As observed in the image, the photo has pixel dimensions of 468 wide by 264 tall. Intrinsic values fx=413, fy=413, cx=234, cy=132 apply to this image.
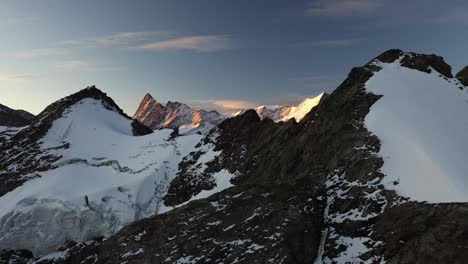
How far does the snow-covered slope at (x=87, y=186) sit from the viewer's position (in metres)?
50.9

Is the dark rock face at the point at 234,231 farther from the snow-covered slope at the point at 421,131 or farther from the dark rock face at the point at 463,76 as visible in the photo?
the dark rock face at the point at 463,76

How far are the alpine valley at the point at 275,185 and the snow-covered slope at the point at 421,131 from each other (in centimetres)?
14

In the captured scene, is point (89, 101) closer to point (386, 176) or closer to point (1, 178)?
point (1, 178)

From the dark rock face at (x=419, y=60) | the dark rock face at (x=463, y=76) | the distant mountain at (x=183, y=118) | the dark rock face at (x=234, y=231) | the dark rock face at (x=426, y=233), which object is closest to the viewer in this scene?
the dark rock face at (x=426, y=233)

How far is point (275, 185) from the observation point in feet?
112

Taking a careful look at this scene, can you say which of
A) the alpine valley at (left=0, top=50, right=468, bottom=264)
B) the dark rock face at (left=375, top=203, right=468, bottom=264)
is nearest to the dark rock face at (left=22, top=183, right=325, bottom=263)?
the alpine valley at (left=0, top=50, right=468, bottom=264)

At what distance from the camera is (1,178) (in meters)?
63.4

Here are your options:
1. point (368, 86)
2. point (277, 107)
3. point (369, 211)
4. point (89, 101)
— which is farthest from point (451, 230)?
point (277, 107)

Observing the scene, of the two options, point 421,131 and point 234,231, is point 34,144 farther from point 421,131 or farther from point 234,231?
point 421,131

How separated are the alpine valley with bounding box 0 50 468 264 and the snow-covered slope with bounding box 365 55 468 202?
0.14 meters

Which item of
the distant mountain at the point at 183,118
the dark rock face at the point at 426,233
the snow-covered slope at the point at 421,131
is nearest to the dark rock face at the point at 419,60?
the snow-covered slope at the point at 421,131

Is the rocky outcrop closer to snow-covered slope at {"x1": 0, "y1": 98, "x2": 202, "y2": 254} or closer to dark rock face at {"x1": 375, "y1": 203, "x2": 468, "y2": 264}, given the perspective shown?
snow-covered slope at {"x1": 0, "y1": 98, "x2": 202, "y2": 254}

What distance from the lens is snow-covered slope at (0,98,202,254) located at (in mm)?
50906

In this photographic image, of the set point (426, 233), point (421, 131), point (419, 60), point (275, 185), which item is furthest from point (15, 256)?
point (419, 60)
